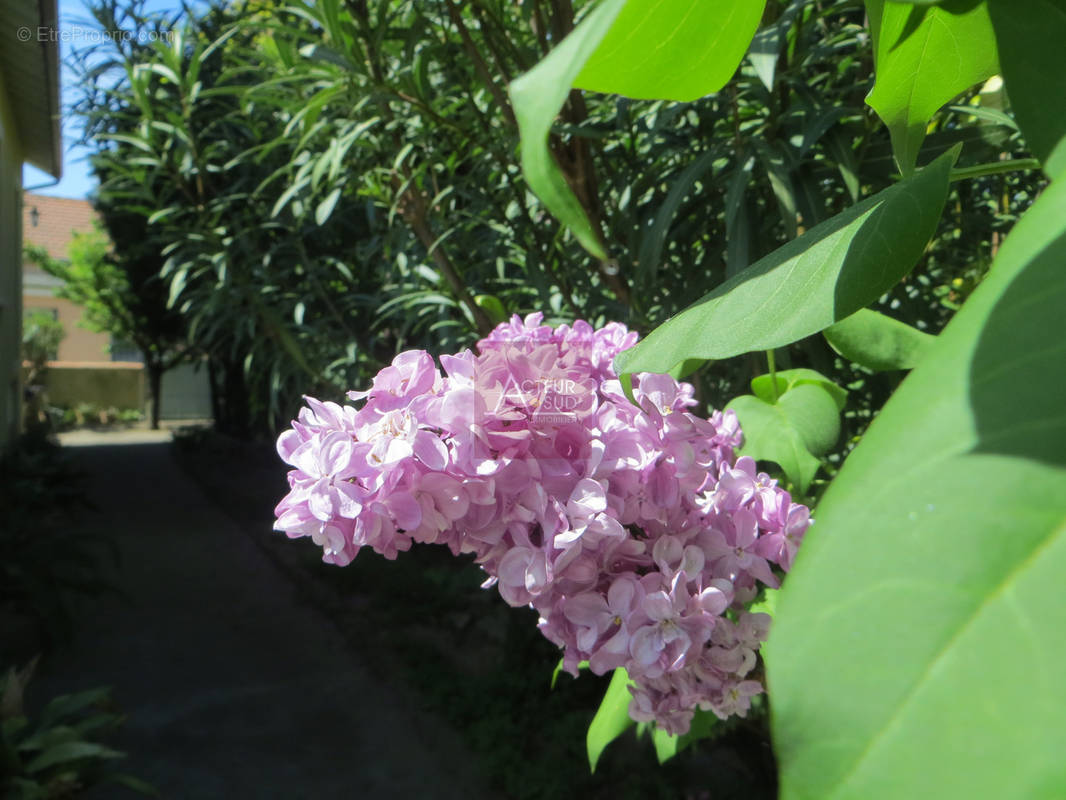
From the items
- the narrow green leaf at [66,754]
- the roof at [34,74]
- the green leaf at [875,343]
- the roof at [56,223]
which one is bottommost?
the narrow green leaf at [66,754]

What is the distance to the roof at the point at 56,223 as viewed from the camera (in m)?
26.6

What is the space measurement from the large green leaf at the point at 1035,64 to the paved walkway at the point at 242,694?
3.43 meters

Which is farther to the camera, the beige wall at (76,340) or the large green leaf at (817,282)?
the beige wall at (76,340)

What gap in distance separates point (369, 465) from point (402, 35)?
174 centimetres

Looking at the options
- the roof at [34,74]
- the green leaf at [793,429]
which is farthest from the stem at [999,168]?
the roof at [34,74]

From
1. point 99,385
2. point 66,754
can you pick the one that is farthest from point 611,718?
point 99,385

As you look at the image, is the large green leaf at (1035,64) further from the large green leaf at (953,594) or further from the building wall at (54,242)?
the building wall at (54,242)

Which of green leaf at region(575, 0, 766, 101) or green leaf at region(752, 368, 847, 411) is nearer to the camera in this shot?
green leaf at region(575, 0, 766, 101)

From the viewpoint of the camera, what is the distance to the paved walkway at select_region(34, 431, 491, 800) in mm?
3520

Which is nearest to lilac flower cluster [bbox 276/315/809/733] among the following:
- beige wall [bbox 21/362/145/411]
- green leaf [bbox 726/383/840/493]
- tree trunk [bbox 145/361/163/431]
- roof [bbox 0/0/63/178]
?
green leaf [bbox 726/383/840/493]

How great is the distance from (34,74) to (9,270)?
2656mm

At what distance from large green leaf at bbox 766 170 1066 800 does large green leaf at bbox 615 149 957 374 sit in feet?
0.52

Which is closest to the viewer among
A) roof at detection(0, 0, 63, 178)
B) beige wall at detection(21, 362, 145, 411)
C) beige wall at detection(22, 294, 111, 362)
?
roof at detection(0, 0, 63, 178)

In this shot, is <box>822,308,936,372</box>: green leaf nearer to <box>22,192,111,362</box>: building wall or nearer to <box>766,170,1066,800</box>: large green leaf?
<box>766,170,1066,800</box>: large green leaf
